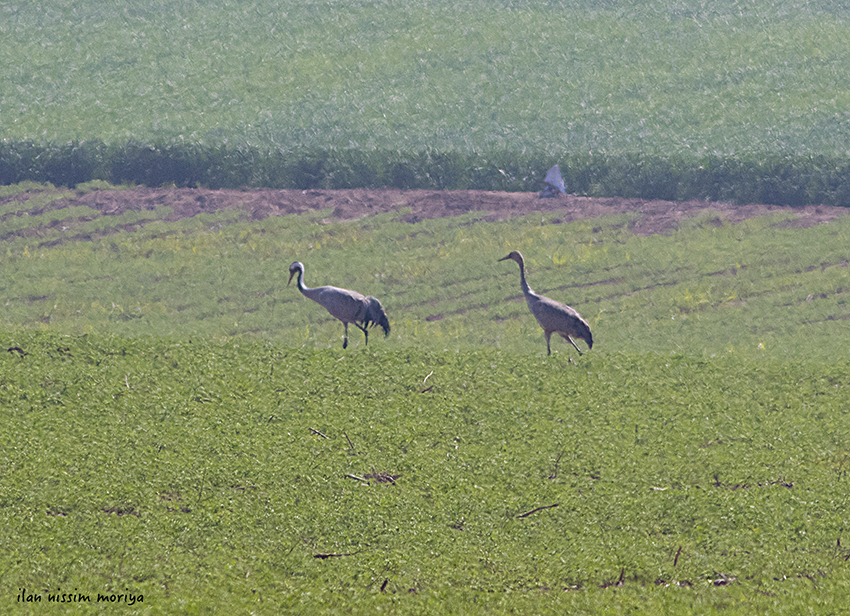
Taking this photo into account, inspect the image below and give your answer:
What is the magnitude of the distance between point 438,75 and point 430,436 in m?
27.0

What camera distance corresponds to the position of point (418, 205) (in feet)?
113

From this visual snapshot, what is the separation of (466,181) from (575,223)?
5064mm

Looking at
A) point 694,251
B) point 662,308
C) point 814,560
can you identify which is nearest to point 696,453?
point 814,560

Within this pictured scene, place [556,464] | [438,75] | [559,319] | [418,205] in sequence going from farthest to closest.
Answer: [438,75] < [418,205] < [559,319] < [556,464]

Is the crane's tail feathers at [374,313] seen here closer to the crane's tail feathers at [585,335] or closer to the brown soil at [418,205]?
the crane's tail feathers at [585,335]

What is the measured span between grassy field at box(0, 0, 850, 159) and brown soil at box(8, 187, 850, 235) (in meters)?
2.98

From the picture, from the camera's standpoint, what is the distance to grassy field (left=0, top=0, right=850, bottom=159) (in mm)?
38219

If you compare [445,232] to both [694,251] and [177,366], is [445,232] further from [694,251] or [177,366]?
[177,366]

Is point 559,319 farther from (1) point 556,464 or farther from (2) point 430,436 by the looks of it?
(1) point 556,464

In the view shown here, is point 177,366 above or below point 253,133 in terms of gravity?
below

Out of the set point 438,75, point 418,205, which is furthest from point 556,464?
point 438,75

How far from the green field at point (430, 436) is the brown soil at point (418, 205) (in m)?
2.71

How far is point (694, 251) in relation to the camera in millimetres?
31250

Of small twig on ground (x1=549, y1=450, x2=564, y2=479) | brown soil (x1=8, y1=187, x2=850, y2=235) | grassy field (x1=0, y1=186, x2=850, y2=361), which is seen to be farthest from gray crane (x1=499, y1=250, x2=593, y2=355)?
brown soil (x1=8, y1=187, x2=850, y2=235)
